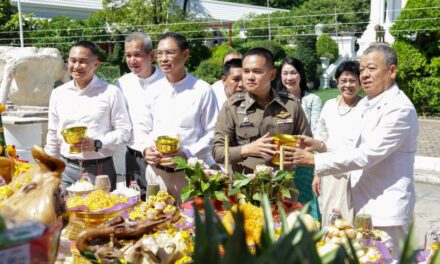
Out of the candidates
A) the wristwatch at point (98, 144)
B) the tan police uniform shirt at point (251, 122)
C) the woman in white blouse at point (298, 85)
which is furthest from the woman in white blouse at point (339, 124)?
the wristwatch at point (98, 144)

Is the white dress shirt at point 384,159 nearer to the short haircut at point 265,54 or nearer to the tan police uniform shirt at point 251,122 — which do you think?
the tan police uniform shirt at point 251,122

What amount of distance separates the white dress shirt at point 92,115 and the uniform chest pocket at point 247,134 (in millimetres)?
796

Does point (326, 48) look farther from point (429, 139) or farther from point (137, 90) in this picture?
point (137, 90)

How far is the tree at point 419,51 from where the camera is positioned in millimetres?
12180

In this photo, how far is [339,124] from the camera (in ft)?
13.5

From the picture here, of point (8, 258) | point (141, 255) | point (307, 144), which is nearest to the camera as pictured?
point (8, 258)

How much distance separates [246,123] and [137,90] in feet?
3.18

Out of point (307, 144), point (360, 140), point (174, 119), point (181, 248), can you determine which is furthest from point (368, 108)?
point (181, 248)

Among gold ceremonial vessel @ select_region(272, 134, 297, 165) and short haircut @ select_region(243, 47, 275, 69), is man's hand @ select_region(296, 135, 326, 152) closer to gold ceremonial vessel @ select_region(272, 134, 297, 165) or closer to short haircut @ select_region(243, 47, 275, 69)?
gold ceremonial vessel @ select_region(272, 134, 297, 165)

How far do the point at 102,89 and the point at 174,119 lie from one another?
51 cm

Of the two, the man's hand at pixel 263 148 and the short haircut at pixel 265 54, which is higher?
the short haircut at pixel 265 54

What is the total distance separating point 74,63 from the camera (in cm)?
359

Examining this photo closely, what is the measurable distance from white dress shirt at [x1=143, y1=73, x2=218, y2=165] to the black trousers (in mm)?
189

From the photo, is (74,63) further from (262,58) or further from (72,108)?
(262,58)
